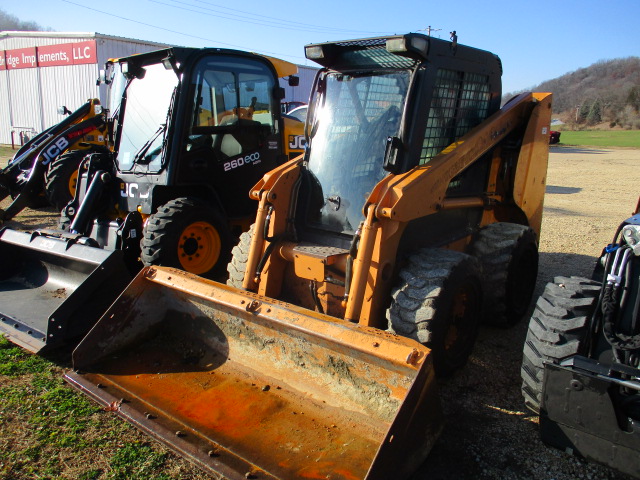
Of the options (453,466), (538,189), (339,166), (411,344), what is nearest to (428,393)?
(411,344)

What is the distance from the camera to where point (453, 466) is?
2.96 meters

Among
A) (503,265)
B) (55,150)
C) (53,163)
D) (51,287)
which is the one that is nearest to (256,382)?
(503,265)

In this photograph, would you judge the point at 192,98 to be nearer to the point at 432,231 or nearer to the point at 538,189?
the point at 432,231

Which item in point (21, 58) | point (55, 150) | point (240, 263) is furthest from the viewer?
point (21, 58)

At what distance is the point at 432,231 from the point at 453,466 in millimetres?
1819

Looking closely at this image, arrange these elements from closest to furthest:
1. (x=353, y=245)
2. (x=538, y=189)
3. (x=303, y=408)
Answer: (x=303, y=408)
(x=353, y=245)
(x=538, y=189)

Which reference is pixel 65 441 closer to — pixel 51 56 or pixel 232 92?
pixel 232 92

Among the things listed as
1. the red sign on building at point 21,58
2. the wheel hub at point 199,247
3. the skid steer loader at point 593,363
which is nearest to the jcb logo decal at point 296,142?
the wheel hub at point 199,247

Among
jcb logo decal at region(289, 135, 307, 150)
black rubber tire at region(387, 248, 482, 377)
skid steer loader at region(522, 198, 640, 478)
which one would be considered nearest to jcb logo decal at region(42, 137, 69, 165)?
jcb logo decal at region(289, 135, 307, 150)

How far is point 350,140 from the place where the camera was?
4.15 metres

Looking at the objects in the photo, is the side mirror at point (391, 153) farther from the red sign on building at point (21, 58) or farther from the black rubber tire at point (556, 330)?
the red sign on building at point (21, 58)

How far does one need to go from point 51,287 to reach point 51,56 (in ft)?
74.3

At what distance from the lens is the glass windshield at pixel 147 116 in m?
5.85

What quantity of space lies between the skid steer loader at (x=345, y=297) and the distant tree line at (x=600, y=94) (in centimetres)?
5512
